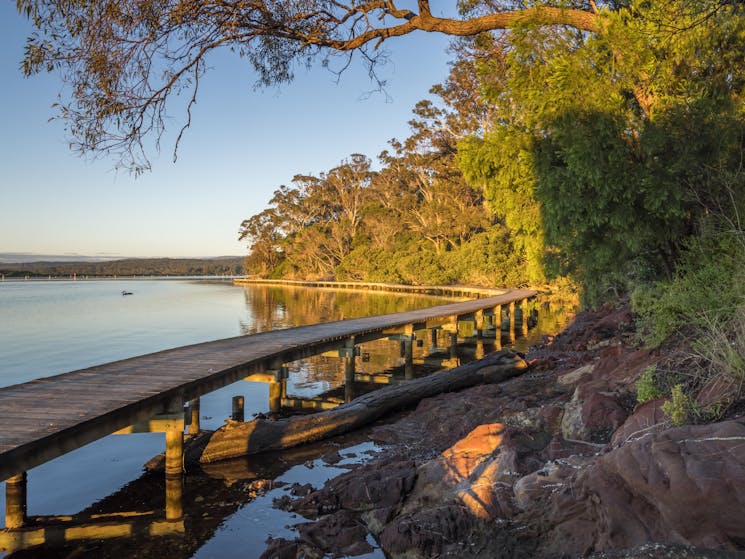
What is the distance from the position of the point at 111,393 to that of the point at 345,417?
12.3ft

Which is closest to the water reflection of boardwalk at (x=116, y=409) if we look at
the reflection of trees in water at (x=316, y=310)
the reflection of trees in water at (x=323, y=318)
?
the reflection of trees in water at (x=323, y=318)

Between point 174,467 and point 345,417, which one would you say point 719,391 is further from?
point 174,467

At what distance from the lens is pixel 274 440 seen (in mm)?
8664

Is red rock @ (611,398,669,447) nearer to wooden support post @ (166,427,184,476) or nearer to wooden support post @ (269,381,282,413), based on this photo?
wooden support post @ (166,427,184,476)

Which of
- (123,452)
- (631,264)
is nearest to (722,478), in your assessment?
(123,452)

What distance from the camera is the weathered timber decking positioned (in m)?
5.52

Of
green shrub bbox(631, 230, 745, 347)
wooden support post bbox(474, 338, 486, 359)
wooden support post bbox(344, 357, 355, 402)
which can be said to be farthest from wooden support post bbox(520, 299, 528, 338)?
green shrub bbox(631, 230, 745, 347)

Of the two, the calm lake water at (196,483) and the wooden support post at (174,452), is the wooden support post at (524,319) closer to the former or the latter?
the calm lake water at (196,483)

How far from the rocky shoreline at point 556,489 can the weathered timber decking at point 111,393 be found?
7.26 feet

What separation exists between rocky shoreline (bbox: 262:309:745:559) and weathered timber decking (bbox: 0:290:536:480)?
2.21 metres

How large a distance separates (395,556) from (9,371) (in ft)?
60.1

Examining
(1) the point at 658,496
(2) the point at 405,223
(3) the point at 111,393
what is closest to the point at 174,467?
(3) the point at 111,393

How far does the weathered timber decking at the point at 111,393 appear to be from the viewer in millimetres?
5520

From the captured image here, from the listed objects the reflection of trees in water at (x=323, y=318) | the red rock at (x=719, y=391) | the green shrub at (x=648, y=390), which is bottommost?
the reflection of trees in water at (x=323, y=318)
